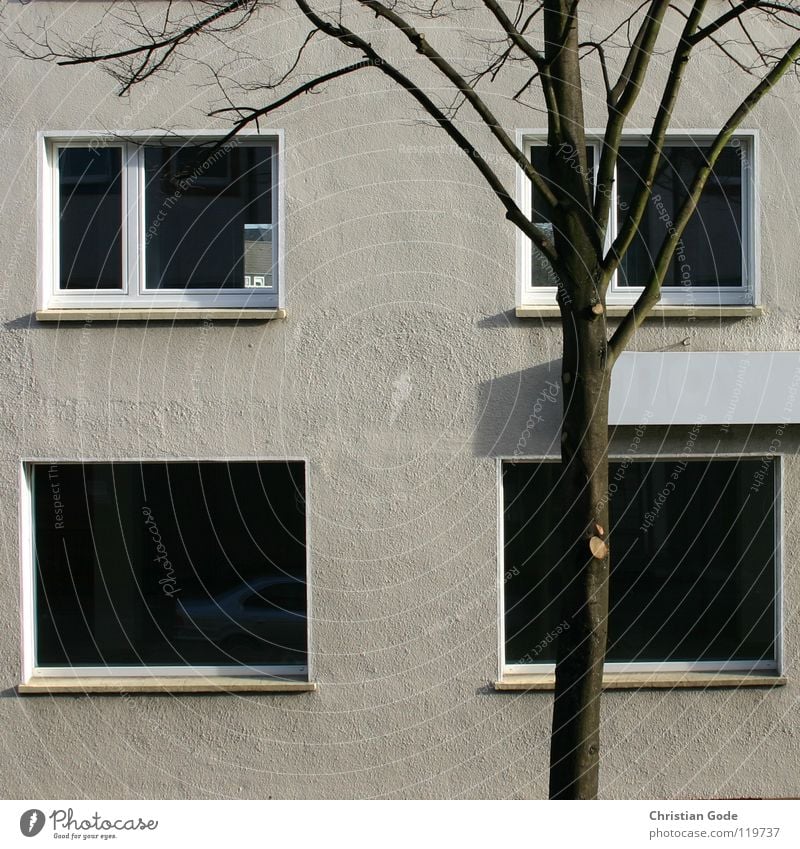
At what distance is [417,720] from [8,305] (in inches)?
160

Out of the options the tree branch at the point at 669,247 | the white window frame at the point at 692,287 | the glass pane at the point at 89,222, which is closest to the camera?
the tree branch at the point at 669,247

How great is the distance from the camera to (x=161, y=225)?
725cm

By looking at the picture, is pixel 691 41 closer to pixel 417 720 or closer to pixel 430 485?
pixel 430 485

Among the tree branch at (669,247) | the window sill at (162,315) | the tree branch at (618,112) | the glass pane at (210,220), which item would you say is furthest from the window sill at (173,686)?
the tree branch at (618,112)

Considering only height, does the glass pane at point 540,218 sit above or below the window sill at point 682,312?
above

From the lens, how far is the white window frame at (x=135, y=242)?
709cm

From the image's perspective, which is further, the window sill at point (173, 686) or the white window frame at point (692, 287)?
the white window frame at point (692, 287)

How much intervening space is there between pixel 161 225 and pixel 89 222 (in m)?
0.51

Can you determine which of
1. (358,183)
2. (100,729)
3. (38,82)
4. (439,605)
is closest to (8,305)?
(38,82)

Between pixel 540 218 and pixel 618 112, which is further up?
pixel 540 218
